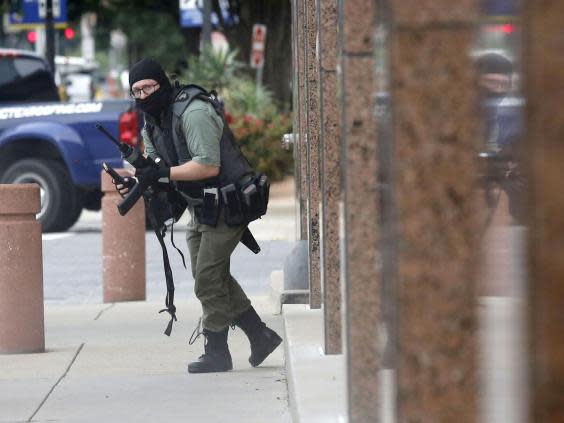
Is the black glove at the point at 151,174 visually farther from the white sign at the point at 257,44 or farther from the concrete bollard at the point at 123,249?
the white sign at the point at 257,44

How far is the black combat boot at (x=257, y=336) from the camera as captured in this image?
805 centimetres

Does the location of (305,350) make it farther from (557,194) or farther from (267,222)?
(267,222)

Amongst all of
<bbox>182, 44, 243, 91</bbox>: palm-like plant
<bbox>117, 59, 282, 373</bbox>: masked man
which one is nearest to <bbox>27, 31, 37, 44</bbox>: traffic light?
<bbox>182, 44, 243, 91</bbox>: palm-like plant

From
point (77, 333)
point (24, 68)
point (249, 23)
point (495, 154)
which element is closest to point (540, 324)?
point (77, 333)

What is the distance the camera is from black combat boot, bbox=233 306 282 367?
317 inches

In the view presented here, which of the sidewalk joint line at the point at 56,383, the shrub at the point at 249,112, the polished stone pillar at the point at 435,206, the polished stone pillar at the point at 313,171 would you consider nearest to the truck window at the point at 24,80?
the shrub at the point at 249,112

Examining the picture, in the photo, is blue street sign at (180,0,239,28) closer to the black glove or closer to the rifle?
the rifle

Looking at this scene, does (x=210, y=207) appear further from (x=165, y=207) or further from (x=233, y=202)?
(x=165, y=207)

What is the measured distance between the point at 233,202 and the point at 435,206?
4.08m

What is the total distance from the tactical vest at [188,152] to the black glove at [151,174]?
0.47 ft

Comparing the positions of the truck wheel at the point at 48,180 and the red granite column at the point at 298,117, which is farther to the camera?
the truck wheel at the point at 48,180

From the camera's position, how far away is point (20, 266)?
28.5ft

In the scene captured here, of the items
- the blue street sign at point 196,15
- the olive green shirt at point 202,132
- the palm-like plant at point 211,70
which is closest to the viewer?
the olive green shirt at point 202,132

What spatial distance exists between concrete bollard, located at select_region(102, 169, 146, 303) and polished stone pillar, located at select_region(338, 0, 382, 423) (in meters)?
6.02
